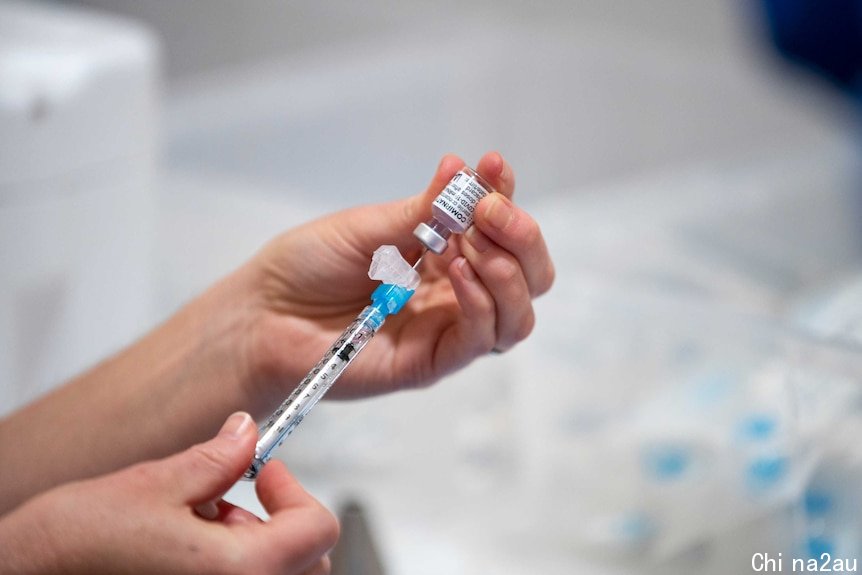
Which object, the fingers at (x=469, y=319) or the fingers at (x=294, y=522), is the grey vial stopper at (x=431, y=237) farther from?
the fingers at (x=294, y=522)

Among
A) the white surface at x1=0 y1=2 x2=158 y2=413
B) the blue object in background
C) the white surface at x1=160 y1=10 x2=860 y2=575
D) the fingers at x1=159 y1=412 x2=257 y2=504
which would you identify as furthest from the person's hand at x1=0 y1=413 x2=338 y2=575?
the blue object in background

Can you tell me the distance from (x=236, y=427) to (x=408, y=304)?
21 cm

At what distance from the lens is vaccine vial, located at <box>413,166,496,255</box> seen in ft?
1.91

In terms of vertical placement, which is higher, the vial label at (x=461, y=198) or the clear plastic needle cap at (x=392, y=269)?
the vial label at (x=461, y=198)

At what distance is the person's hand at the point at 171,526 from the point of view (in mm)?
500

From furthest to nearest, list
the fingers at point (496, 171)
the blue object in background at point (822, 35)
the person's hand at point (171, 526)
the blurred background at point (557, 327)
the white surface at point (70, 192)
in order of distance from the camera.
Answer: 1. the blue object in background at point (822, 35)
2. the white surface at point (70, 192)
3. the blurred background at point (557, 327)
4. the fingers at point (496, 171)
5. the person's hand at point (171, 526)

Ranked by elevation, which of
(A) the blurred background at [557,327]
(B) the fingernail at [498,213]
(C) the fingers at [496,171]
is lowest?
(A) the blurred background at [557,327]

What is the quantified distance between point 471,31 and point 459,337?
56.5 inches

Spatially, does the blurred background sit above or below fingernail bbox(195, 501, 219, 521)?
below

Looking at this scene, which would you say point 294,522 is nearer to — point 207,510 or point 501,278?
point 207,510

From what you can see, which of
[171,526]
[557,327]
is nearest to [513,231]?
[171,526]

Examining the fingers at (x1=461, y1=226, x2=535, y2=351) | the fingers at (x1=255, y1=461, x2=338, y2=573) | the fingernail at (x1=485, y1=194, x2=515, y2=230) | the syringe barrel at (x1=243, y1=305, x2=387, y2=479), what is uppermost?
the fingernail at (x1=485, y1=194, x2=515, y2=230)

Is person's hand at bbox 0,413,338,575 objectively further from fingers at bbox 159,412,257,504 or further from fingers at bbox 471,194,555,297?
fingers at bbox 471,194,555,297

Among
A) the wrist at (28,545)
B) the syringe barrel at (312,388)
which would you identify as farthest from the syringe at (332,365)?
the wrist at (28,545)
